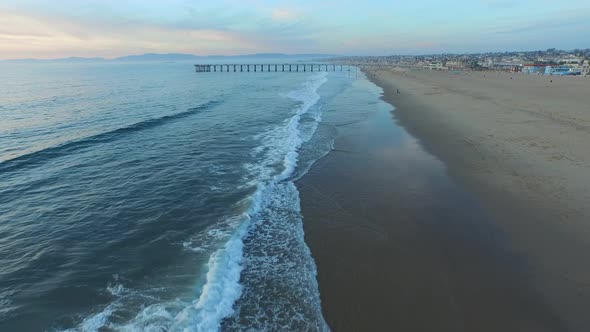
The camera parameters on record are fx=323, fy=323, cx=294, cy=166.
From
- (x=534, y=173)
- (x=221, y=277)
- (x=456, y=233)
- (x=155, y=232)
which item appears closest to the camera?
(x=221, y=277)

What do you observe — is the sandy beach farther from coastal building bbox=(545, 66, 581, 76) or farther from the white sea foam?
coastal building bbox=(545, 66, 581, 76)

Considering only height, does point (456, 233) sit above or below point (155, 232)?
above

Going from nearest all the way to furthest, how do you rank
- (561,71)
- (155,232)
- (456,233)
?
(456,233) < (155,232) < (561,71)

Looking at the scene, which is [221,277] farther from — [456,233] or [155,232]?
[456,233]

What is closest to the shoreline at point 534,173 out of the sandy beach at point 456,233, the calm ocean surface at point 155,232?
the sandy beach at point 456,233

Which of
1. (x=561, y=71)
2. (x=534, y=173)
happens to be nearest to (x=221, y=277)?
(x=534, y=173)

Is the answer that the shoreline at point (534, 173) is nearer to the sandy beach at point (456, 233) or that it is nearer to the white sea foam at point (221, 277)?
the sandy beach at point (456, 233)
